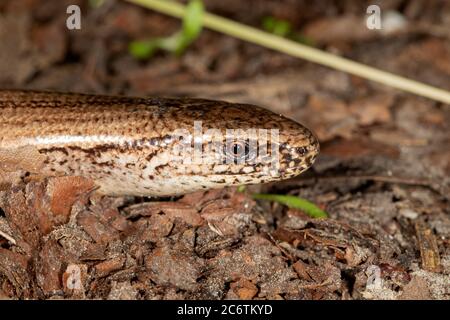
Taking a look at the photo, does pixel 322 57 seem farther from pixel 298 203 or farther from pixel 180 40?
pixel 180 40

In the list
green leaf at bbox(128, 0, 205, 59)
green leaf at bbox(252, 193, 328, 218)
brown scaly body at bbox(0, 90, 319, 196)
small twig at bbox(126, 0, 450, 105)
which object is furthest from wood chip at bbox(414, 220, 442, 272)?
green leaf at bbox(128, 0, 205, 59)

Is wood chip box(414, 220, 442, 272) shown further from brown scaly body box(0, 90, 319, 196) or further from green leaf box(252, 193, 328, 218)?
brown scaly body box(0, 90, 319, 196)

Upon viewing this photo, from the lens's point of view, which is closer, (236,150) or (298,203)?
(236,150)

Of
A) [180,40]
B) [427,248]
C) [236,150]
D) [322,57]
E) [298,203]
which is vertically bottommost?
[427,248]

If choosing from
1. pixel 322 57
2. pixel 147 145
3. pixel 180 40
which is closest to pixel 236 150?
pixel 147 145

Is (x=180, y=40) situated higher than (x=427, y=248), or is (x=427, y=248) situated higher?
(x=180, y=40)

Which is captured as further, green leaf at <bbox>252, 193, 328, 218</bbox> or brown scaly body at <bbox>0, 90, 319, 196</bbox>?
green leaf at <bbox>252, 193, 328, 218</bbox>
